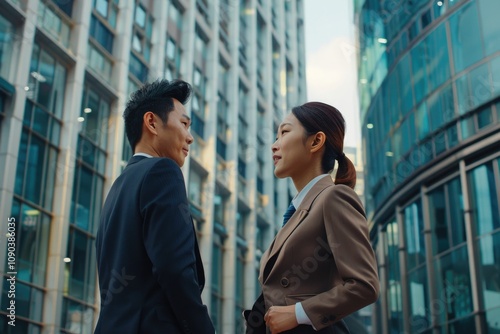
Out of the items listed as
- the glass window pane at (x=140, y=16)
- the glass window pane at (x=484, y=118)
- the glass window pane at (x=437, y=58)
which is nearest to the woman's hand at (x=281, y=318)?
the glass window pane at (x=484, y=118)

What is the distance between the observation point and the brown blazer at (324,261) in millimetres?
3271

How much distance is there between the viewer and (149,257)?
3.52m

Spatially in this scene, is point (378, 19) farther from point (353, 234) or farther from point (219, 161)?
point (353, 234)

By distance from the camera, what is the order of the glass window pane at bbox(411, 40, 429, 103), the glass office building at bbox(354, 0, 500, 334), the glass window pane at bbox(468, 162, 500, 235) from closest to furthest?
the glass window pane at bbox(468, 162, 500, 235)
the glass office building at bbox(354, 0, 500, 334)
the glass window pane at bbox(411, 40, 429, 103)

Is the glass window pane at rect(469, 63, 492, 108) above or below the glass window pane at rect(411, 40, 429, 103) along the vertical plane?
below

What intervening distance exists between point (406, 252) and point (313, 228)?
2018 centimetres

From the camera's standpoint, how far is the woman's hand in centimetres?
332

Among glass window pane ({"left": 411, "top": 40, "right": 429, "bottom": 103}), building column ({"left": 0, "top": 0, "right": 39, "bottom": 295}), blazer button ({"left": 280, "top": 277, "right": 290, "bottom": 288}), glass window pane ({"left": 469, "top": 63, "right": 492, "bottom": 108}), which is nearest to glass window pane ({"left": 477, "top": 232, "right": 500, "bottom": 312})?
glass window pane ({"left": 469, "top": 63, "right": 492, "bottom": 108})

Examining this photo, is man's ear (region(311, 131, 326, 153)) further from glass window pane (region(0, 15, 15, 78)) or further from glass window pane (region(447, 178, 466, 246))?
glass window pane (region(447, 178, 466, 246))

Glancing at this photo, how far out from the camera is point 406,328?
2261 cm

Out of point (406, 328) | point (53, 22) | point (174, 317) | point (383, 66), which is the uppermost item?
point (383, 66)

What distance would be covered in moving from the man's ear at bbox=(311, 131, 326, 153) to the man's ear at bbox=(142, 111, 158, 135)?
0.95 metres

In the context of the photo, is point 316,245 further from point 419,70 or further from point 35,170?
point 419,70

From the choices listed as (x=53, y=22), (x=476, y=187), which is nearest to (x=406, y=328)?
(x=476, y=187)
